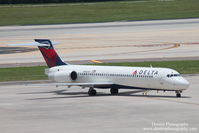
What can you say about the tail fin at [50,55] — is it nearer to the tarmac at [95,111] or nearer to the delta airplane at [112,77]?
the delta airplane at [112,77]

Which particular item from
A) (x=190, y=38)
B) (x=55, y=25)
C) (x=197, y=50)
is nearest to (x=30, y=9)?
(x=55, y=25)

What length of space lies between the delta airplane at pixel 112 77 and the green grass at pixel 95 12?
2932 inches

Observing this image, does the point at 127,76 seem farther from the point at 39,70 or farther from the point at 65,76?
the point at 39,70

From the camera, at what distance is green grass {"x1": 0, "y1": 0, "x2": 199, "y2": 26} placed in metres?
130

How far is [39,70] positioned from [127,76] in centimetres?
1899

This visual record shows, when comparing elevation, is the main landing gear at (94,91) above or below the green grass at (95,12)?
below

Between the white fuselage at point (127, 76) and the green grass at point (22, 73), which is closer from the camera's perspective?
the white fuselage at point (127, 76)

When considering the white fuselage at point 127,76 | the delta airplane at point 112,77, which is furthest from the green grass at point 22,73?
the white fuselage at point 127,76

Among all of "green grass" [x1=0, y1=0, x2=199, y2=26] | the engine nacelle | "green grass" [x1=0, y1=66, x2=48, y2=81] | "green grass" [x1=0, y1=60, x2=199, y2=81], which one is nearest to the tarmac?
the engine nacelle

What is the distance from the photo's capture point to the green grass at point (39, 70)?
62.0 m

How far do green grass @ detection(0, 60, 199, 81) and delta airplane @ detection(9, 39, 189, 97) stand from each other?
8199 millimetres

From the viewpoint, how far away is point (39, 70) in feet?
217

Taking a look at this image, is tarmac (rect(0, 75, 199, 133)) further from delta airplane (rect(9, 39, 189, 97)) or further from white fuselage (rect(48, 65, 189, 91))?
white fuselage (rect(48, 65, 189, 91))

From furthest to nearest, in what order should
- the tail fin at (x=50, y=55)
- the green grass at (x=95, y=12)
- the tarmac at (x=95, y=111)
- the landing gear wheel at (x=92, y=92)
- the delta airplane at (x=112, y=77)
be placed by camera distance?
1. the green grass at (x=95, y=12)
2. the tail fin at (x=50, y=55)
3. the landing gear wheel at (x=92, y=92)
4. the delta airplane at (x=112, y=77)
5. the tarmac at (x=95, y=111)
